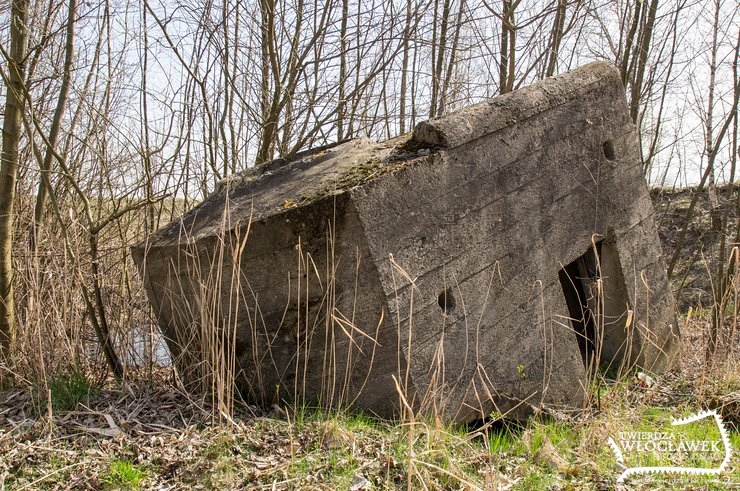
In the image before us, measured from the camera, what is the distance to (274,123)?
510 cm

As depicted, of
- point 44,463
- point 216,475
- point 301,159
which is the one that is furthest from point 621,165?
point 44,463

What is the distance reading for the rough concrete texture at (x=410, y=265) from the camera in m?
3.01

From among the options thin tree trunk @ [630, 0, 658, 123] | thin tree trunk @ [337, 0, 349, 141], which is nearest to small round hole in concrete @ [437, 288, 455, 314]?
thin tree trunk @ [337, 0, 349, 141]

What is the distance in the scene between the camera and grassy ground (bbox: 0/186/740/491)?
245 centimetres

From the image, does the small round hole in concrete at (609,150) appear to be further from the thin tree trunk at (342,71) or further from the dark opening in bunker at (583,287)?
the thin tree trunk at (342,71)

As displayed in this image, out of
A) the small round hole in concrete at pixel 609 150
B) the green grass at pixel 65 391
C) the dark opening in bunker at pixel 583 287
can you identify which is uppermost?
the small round hole in concrete at pixel 609 150

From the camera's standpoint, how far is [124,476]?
2422mm

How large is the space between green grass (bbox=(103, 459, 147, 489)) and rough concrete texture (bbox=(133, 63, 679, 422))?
1.82ft

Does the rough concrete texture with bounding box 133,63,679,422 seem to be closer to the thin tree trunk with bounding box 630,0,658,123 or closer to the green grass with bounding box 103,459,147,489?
the green grass with bounding box 103,459,147,489

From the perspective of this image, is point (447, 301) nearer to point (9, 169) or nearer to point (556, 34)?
point (9, 169)

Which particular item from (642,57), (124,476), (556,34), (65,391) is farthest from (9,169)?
(642,57)

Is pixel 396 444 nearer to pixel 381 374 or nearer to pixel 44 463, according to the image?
pixel 381 374

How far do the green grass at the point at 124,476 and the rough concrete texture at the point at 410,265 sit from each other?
55cm

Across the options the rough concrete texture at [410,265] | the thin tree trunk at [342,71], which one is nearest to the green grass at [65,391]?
the rough concrete texture at [410,265]
